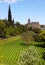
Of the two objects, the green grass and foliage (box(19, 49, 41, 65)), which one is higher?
foliage (box(19, 49, 41, 65))

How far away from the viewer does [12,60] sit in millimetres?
39031

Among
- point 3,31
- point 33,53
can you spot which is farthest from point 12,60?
point 3,31

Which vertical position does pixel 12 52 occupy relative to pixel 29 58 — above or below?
below

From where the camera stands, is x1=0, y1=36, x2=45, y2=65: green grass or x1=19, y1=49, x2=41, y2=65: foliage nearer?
x1=19, y1=49, x2=41, y2=65: foliage

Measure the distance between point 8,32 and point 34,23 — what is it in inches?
3582

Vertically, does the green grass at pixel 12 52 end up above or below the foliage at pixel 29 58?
below

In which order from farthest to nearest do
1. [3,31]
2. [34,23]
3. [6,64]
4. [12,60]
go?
[34,23], [3,31], [12,60], [6,64]

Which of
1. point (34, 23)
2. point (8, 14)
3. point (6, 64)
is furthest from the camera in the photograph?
point (34, 23)

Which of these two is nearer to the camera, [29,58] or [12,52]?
[29,58]

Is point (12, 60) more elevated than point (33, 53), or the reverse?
point (33, 53)

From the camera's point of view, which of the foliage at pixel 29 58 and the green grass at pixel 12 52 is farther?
the green grass at pixel 12 52

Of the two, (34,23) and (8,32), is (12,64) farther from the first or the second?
(34,23)

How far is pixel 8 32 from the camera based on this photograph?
105500mm

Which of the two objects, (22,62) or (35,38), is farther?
(35,38)
